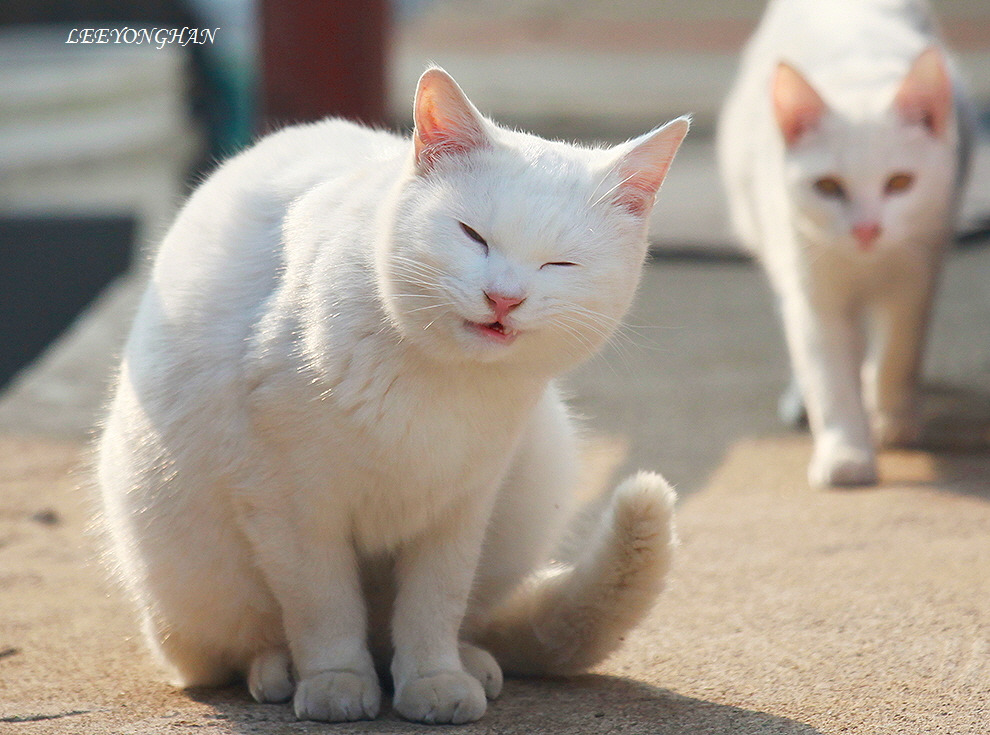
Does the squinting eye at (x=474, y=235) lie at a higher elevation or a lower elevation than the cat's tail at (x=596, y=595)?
higher

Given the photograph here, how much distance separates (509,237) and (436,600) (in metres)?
0.69

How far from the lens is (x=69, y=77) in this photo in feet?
28.6

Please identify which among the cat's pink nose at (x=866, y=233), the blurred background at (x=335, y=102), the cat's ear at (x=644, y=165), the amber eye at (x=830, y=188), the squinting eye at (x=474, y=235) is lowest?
the blurred background at (x=335, y=102)

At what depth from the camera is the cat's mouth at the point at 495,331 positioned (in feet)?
5.90

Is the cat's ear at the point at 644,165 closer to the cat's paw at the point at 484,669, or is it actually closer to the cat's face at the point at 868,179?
the cat's paw at the point at 484,669

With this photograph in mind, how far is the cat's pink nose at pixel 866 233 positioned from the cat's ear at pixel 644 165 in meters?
1.45

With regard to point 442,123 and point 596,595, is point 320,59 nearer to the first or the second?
point 442,123

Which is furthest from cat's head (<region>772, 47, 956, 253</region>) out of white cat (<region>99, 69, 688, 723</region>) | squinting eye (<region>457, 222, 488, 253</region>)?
squinting eye (<region>457, 222, 488, 253</region>)

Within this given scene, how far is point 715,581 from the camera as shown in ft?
9.18

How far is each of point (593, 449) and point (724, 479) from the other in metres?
0.50

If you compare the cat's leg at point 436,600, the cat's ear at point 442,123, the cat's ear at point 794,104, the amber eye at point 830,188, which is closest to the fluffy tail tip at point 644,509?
the cat's leg at point 436,600

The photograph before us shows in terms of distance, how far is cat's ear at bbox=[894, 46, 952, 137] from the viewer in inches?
131

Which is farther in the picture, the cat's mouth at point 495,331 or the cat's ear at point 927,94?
the cat's ear at point 927,94

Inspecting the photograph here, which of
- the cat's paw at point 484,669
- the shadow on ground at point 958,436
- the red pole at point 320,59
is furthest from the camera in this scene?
the red pole at point 320,59
